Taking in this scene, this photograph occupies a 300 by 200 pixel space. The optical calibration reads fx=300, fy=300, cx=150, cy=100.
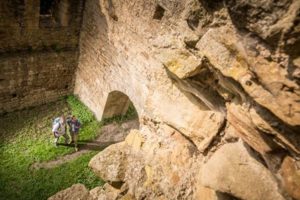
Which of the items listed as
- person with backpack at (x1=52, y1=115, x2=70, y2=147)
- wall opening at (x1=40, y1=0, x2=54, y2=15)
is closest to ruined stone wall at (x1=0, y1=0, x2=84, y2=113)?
wall opening at (x1=40, y1=0, x2=54, y2=15)

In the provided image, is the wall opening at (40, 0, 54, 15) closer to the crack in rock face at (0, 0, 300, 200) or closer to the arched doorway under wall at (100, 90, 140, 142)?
the arched doorway under wall at (100, 90, 140, 142)

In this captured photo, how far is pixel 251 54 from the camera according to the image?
1568 millimetres

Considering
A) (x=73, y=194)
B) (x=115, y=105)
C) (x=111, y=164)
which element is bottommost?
(x=115, y=105)

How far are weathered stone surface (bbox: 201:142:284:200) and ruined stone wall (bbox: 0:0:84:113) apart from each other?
5.74 m

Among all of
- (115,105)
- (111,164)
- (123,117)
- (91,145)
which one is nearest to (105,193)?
(111,164)

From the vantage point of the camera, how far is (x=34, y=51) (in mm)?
7148

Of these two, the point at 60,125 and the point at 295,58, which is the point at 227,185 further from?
the point at 60,125

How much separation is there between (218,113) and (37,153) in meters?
5.74

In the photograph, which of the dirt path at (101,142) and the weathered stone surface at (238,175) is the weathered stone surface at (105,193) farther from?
the dirt path at (101,142)

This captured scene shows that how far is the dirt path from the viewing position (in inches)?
267

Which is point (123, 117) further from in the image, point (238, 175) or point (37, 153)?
point (238, 175)

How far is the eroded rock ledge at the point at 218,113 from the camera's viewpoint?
1464mm

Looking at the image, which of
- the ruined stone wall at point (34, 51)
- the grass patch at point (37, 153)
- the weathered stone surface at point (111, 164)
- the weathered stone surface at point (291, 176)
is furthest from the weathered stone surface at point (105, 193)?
the ruined stone wall at point (34, 51)

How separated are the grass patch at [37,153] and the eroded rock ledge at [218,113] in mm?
3616
